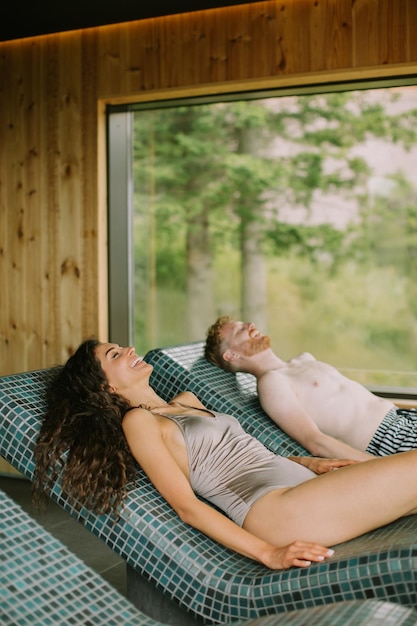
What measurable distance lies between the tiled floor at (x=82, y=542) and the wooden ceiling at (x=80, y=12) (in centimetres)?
264

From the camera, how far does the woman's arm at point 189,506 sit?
1768 mm

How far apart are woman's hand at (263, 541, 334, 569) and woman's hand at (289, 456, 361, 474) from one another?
625 mm

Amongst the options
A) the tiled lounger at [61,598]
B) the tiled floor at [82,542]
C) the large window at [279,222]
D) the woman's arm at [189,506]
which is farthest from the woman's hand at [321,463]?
the large window at [279,222]

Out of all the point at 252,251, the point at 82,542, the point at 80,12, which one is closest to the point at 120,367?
the point at 82,542

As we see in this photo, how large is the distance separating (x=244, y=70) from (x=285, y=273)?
1364 millimetres

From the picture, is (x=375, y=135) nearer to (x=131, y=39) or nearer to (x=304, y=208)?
(x=304, y=208)

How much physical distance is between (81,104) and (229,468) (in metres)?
2.82

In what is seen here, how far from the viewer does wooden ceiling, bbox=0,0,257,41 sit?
3.67 meters

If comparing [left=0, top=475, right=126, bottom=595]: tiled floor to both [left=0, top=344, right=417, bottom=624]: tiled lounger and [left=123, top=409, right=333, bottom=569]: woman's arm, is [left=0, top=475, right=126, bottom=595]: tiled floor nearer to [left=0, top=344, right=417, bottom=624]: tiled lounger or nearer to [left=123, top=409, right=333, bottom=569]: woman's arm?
[left=0, top=344, right=417, bottom=624]: tiled lounger

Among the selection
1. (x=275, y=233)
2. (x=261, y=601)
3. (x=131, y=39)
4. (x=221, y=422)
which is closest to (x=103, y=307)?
(x=275, y=233)

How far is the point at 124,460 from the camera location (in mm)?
1974

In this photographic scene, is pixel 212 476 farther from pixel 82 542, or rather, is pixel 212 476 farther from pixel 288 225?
pixel 288 225

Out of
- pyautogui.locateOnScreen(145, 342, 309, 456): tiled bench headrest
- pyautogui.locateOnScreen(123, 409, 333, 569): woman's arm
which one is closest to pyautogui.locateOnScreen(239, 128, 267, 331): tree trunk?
pyautogui.locateOnScreen(145, 342, 309, 456): tiled bench headrest

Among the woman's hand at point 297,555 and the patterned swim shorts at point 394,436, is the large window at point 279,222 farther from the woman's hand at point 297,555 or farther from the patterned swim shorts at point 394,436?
the woman's hand at point 297,555
